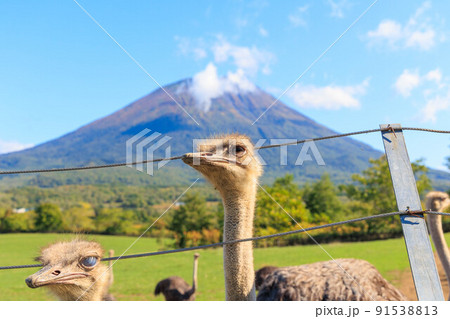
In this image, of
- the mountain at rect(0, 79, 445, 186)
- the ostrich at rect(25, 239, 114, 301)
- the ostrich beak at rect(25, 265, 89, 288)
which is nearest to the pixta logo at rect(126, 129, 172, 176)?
the ostrich at rect(25, 239, 114, 301)

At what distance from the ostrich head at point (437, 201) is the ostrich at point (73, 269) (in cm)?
428

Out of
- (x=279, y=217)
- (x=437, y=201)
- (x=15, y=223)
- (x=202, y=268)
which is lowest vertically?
(x=437, y=201)

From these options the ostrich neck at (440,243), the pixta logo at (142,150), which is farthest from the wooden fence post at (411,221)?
the ostrich neck at (440,243)

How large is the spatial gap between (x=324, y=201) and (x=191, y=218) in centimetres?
1556

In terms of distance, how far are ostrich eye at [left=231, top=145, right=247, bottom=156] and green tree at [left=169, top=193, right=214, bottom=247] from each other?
31.6 m

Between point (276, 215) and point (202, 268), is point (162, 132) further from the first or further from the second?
point (202, 268)

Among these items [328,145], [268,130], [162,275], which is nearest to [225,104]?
[268,130]

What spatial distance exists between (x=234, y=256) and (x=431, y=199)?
3702 millimetres

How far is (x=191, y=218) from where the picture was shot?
37.2 metres

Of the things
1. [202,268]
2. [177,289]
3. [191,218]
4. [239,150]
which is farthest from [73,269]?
[191,218]

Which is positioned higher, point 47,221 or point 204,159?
point 47,221

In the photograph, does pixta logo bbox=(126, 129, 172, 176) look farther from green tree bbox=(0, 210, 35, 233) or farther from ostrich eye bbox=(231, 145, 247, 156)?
green tree bbox=(0, 210, 35, 233)
